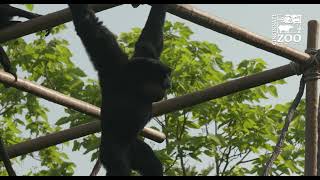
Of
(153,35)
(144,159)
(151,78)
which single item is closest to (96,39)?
(151,78)

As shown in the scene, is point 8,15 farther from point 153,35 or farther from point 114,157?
point 114,157

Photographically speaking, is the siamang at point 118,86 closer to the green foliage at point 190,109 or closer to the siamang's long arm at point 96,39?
the siamang's long arm at point 96,39

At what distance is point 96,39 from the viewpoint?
18.8ft

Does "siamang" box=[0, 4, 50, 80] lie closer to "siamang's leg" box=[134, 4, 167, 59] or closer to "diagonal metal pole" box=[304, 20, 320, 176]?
"siamang's leg" box=[134, 4, 167, 59]

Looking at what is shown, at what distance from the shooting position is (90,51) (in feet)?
19.0

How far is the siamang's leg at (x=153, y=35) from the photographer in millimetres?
6449

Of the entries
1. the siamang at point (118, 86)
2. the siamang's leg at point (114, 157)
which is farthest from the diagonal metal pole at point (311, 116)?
the siamang's leg at point (114, 157)

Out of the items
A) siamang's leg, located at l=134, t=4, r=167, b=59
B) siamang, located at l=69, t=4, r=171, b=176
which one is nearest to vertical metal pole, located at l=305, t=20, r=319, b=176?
siamang's leg, located at l=134, t=4, r=167, b=59

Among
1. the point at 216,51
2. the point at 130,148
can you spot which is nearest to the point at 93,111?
the point at 130,148

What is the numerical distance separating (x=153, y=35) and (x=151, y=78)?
117 cm

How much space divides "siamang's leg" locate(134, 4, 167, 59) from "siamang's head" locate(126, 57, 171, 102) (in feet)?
2.71

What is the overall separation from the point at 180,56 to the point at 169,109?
7.99 meters

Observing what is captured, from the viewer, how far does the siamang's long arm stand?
5.67 m

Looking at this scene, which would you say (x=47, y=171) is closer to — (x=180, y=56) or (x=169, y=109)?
(x=180, y=56)
